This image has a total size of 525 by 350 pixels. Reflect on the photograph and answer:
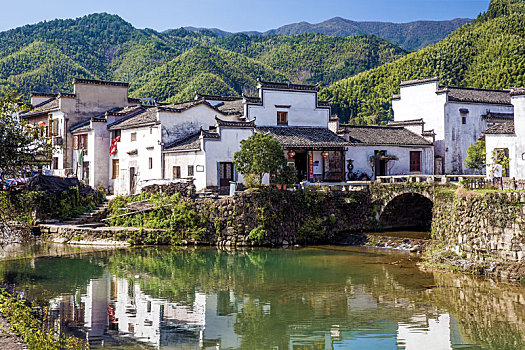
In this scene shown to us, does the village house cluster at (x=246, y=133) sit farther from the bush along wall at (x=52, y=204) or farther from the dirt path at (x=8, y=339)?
the dirt path at (x=8, y=339)

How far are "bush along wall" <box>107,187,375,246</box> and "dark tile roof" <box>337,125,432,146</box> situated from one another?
7.09 metres

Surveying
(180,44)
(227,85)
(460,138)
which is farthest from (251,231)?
(180,44)

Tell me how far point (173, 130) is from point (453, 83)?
43141mm

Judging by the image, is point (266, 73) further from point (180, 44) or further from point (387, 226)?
point (387, 226)

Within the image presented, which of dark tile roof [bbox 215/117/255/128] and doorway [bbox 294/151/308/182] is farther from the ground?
dark tile roof [bbox 215/117/255/128]

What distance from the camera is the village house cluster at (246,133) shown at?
33.6m

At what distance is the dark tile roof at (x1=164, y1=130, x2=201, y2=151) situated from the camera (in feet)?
107

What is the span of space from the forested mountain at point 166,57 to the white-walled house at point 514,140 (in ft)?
147

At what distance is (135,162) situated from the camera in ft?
122

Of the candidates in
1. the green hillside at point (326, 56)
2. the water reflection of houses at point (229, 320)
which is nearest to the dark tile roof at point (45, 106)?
the water reflection of houses at point (229, 320)

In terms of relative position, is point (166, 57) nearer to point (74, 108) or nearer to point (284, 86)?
point (74, 108)

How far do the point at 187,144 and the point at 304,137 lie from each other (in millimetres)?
7580

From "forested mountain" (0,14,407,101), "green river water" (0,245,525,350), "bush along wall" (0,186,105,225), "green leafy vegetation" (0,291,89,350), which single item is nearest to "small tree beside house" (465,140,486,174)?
"green river water" (0,245,525,350)

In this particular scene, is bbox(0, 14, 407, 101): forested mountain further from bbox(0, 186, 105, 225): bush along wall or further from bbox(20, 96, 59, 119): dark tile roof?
bbox(0, 186, 105, 225): bush along wall
